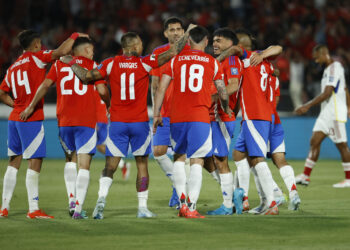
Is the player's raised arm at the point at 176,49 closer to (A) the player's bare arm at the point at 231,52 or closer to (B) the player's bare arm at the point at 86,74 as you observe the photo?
(A) the player's bare arm at the point at 231,52

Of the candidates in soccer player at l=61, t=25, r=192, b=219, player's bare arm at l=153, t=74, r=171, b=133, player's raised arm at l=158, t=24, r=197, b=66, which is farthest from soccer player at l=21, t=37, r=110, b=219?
player's raised arm at l=158, t=24, r=197, b=66

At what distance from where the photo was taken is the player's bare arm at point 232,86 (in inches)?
311

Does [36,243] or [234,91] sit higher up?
[234,91]

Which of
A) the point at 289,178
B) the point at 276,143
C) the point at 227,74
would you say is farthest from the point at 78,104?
the point at 289,178

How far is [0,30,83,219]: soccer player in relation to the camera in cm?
809

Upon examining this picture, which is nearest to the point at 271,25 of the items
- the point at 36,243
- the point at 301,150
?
the point at 301,150

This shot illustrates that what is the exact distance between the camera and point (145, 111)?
26.1ft

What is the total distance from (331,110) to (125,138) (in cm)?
546

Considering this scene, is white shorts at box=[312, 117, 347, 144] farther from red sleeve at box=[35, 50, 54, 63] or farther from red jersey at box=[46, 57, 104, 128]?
red sleeve at box=[35, 50, 54, 63]

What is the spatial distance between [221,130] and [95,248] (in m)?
2.81

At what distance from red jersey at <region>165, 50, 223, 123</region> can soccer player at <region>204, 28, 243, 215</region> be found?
0.36m

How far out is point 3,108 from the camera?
55.2 ft

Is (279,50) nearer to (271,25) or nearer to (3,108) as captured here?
(3,108)

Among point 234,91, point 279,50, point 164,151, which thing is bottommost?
point 164,151
